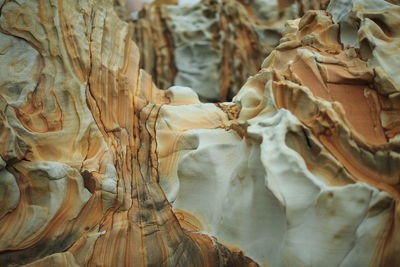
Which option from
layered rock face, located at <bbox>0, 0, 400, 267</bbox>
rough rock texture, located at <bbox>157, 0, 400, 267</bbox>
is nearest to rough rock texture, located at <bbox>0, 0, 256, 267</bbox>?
layered rock face, located at <bbox>0, 0, 400, 267</bbox>

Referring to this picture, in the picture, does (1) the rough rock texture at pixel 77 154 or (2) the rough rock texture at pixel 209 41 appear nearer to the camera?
(1) the rough rock texture at pixel 77 154

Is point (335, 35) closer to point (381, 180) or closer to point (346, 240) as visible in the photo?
point (381, 180)

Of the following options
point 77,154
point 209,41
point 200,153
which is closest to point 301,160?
point 200,153

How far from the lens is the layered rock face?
1380 millimetres

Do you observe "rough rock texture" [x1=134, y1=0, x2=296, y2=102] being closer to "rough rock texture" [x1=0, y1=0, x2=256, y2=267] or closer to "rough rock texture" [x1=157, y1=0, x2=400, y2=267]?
"rough rock texture" [x1=0, y1=0, x2=256, y2=267]

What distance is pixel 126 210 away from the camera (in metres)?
1.67

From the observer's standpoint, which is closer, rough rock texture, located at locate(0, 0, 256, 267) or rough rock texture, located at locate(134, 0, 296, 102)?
rough rock texture, located at locate(0, 0, 256, 267)

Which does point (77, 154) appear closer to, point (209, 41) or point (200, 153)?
point (200, 153)

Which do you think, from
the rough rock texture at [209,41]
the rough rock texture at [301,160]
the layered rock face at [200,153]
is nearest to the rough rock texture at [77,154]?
the layered rock face at [200,153]

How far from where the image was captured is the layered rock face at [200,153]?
1.38m

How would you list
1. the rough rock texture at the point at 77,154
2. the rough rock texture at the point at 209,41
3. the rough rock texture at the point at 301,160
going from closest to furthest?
the rough rock texture at the point at 301,160 → the rough rock texture at the point at 77,154 → the rough rock texture at the point at 209,41

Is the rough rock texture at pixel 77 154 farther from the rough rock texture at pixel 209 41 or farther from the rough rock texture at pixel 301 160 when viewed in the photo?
the rough rock texture at pixel 209 41

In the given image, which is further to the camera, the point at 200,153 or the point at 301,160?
the point at 200,153

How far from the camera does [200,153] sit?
1727 millimetres
